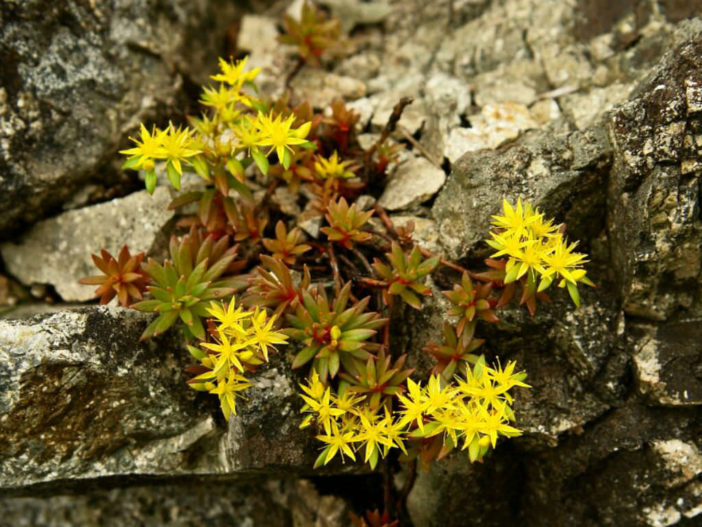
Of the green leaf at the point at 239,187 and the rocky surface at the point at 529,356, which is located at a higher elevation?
the green leaf at the point at 239,187

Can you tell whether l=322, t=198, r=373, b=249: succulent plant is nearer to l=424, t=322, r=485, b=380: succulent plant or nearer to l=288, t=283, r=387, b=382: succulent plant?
l=288, t=283, r=387, b=382: succulent plant

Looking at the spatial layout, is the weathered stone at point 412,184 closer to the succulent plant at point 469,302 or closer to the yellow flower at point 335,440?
the succulent plant at point 469,302

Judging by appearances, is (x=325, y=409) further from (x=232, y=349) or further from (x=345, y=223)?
(x=345, y=223)

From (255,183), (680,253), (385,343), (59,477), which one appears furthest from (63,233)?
(680,253)

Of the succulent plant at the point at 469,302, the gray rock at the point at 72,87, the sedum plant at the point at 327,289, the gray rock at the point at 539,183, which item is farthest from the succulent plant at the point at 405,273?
the gray rock at the point at 72,87

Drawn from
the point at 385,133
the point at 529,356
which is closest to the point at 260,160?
the point at 385,133
